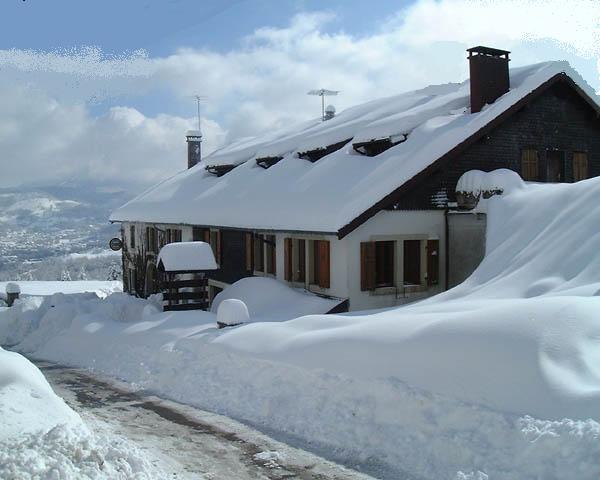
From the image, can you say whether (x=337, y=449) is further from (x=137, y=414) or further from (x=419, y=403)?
(x=137, y=414)

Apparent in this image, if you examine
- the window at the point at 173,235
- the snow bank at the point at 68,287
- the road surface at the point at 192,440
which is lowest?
the snow bank at the point at 68,287

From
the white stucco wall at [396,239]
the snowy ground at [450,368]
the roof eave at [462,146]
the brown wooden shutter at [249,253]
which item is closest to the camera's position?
the snowy ground at [450,368]

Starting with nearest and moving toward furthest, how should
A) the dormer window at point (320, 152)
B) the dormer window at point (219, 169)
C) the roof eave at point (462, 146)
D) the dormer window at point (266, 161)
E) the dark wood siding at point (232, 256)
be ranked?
the roof eave at point (462, 146) → the dormer window at point (320, 152) → the dark wood siding at point (232, 256) → the dormer window at point (266, 161) → the dormer window at point (219, 169)

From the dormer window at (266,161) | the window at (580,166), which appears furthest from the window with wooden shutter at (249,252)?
the window at (580,166)

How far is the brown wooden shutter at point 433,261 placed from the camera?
1739cm

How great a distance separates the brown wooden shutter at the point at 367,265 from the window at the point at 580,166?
7823 millimetres

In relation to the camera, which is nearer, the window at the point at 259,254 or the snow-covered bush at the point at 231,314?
the snow-covered bush at the point at 231,314

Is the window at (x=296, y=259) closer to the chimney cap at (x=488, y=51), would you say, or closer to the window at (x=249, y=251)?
the window at (x=249, y=251)

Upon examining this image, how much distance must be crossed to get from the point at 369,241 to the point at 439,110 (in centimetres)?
570

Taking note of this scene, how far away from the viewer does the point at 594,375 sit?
7.61 metres

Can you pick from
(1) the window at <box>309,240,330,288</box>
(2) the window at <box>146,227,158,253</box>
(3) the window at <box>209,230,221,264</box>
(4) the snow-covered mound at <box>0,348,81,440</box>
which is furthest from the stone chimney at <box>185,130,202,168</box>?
(4) the snow-covered mound at <box>0,348,81,440</box>

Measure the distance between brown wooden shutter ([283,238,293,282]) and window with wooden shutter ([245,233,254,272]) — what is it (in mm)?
2271

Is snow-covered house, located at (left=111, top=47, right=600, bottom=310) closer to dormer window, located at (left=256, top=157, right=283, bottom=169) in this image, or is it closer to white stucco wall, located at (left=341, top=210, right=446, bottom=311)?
white stucco wall, located at (left=341, top=210, right=446, bottom=311)

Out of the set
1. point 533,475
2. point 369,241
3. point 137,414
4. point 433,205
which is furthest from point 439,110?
point 533,475
